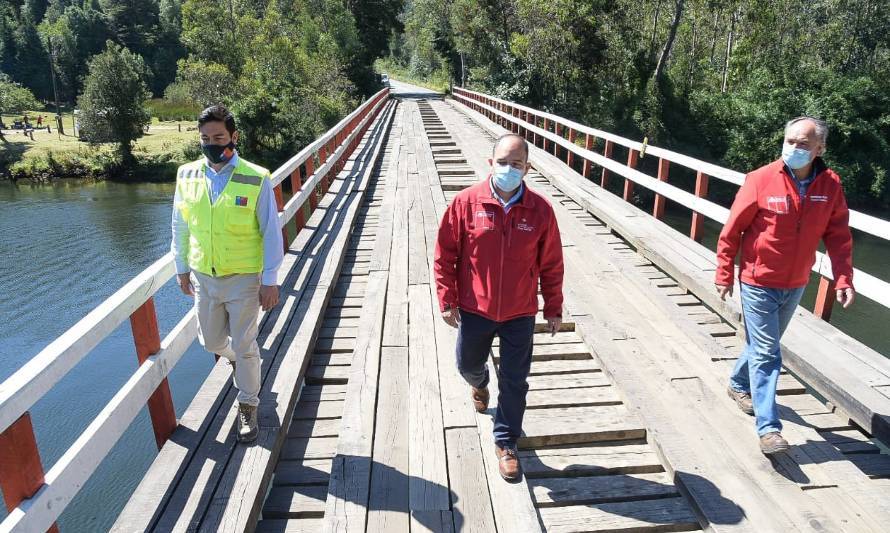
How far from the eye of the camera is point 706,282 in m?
5.35

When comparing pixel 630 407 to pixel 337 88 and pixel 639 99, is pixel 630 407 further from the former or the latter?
pixel 337 88

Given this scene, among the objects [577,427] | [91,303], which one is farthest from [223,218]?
[91,303]

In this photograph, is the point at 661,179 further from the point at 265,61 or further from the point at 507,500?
the point at 265,61

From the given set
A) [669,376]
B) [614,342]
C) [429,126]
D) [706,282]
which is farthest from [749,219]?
[429,126]

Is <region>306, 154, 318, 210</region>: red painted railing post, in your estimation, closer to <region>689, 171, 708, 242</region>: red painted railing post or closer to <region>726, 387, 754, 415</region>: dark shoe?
<region>689, 171, 708, 242</region>: red painted railing post

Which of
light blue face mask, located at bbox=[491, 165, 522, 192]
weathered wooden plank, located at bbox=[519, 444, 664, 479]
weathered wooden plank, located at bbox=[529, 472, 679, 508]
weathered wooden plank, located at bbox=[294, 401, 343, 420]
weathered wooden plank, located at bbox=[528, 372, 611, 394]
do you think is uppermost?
light blue face mask, located at bbox=[491, 165, 522, 192]

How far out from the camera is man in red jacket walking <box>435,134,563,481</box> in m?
2.98

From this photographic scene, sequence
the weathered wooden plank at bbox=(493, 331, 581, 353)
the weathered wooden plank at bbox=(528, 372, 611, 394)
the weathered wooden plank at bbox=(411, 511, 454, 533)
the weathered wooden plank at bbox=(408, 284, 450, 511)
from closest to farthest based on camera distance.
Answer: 1. the weathered wooden plank at bbox=(411, 511, 454, 533)
2. the weathered wooden plank at bbox=(408, 284, 450, 511)
3. the weathered wooden plank at bbox=(528, 372, 611, 394)
4. the weathered wooden plank at bbox=(493, 331, 581, 353)

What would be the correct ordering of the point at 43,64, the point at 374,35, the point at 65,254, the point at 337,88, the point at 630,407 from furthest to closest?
1. the point at 43,64
2. the point at 374,35
3. the point at 337,88
4. the point at 65,254
5. the point at 630,407

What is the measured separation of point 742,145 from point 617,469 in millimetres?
31892

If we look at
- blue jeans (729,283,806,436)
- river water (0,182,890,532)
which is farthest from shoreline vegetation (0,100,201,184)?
blue jeans (729,283,806,436)

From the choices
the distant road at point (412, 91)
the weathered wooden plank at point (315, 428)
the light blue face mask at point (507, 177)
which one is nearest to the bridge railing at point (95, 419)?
the weathered wooden plank at point (315, 428)

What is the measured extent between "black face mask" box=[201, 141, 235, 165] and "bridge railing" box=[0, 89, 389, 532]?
27.1 inches

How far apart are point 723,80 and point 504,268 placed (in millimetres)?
42033
